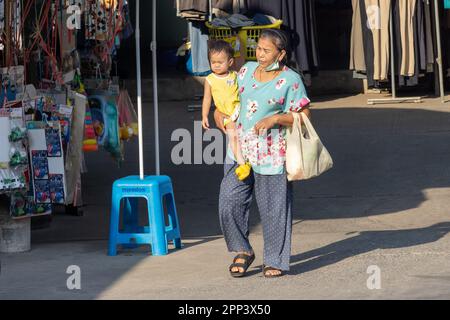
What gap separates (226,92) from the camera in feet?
24.6

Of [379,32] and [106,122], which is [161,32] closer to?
[379,32]

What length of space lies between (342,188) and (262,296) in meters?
3.65

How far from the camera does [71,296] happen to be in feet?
22.8

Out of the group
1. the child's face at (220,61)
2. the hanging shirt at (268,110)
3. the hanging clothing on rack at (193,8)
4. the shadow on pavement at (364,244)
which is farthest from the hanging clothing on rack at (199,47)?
the hanging shirt at (268,110)

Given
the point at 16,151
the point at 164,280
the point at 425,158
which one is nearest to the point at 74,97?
the point at 16,151

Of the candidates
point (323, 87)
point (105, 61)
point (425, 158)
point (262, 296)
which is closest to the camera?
point (262, 296)

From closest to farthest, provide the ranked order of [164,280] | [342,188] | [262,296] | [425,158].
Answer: [262,296] → [164,280] → [342,188] → [425,158]

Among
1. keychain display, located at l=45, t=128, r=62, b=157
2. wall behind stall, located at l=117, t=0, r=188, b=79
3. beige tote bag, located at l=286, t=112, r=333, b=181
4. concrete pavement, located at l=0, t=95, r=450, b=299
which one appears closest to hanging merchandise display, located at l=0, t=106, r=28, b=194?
keychain display, located at l=45, t=128, r=62, b=157

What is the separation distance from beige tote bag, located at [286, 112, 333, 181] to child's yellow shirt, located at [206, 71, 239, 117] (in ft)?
1.59

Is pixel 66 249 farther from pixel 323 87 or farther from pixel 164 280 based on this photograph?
pixel 323 87

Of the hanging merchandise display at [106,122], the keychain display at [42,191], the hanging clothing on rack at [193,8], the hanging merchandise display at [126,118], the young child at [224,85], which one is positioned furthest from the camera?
the hanging clothing on rack at [193,8]

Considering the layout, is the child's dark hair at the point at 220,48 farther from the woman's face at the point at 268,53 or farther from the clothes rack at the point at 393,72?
the clothes rack at the point at 393,72

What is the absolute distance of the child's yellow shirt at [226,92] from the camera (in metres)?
7.48

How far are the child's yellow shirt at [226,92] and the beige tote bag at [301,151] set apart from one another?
49cm
